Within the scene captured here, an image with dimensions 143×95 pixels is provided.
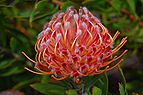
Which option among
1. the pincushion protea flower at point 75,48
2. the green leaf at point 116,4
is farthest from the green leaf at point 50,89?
the green leaf at point 116,4

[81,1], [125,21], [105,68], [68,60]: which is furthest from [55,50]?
[125,21]

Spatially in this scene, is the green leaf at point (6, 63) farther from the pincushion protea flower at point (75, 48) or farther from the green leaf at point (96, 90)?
the green leaf at point (96, 90)

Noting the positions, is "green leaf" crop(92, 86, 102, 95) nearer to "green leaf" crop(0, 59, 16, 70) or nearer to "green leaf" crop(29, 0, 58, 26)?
"green leaf" crop(29, 0, 58, 26)

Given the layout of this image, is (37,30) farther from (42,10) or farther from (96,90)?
(96,90)

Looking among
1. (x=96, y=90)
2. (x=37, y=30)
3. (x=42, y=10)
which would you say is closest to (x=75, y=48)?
(x=96, y=90)

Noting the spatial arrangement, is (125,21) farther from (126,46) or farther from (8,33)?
(8,33)

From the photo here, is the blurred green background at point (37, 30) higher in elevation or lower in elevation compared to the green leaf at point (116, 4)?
lower

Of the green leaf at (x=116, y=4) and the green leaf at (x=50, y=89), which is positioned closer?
the green leaf at (x=50, y=89)
